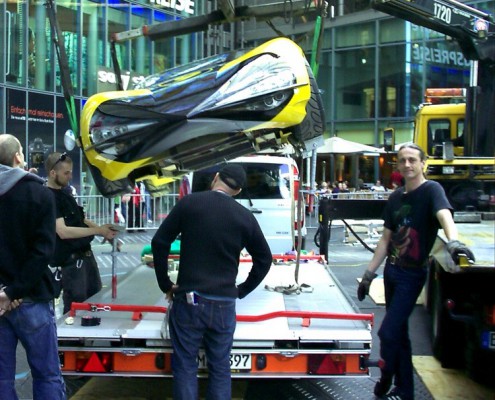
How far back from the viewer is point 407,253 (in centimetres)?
504

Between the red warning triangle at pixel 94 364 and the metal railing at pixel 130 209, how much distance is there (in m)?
10.7

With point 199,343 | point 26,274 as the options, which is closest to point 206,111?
point 199,343

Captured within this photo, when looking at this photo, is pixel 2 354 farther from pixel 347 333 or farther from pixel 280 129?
pixel 280 129

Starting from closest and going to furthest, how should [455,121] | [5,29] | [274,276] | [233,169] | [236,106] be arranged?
[233,169]
[236,106]
[274,276]
[455,121]
[5,29]

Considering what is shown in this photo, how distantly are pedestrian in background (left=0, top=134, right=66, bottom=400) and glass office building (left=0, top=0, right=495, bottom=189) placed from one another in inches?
107

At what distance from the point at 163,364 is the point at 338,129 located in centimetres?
2832

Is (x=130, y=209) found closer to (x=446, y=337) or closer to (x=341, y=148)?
(x=341, y=148)

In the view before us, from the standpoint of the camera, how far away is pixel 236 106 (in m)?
5.11

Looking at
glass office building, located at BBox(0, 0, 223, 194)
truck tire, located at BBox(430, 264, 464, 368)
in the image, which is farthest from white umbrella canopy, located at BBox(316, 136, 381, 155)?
truck tire, located at BBox(430, 264, 464, 368)

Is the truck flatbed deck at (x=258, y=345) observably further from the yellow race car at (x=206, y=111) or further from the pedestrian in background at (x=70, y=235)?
the yellow race car at (x=206, y=111)

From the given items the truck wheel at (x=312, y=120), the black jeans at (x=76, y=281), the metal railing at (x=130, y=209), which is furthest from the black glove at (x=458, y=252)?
the metal railing at (x=130, y=209)

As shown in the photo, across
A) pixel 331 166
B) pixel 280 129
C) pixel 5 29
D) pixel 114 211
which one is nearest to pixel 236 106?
pixel 280 129

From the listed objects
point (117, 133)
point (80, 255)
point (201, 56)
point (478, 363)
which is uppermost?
point (201, 56)

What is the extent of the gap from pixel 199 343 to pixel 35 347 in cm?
101
